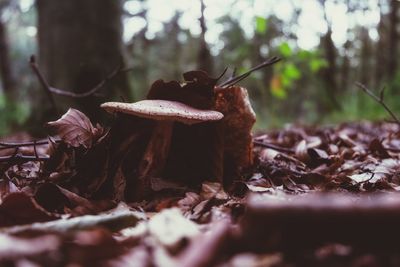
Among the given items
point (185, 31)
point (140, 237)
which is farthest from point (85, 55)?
point (185, 31)

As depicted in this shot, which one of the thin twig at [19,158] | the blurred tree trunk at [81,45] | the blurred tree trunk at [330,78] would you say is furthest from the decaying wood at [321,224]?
the blurred tree trunk at [330,78]

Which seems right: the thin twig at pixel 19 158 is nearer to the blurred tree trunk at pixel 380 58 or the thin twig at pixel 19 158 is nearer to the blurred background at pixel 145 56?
the blurred background at pixel 145 56

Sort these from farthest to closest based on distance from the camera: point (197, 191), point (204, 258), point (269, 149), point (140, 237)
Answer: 1. point (269, 149)
2. point (197, 191)
3. point (140, 237)
4. point (204, 258)

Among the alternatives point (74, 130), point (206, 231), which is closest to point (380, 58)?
point (74, 130)

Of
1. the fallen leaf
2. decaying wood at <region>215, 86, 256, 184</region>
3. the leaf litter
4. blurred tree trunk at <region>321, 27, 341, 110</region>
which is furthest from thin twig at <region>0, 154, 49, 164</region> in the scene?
blurred tree trunk at <region>321, 27, 341, 110</region>

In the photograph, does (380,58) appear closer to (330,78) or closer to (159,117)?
(330,78)

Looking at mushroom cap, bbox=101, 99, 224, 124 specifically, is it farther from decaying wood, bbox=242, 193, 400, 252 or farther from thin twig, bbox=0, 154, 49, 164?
decaying wood, bbox=242, 193, 400, 252

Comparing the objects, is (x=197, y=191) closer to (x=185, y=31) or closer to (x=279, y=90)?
(x=279, y=90)
